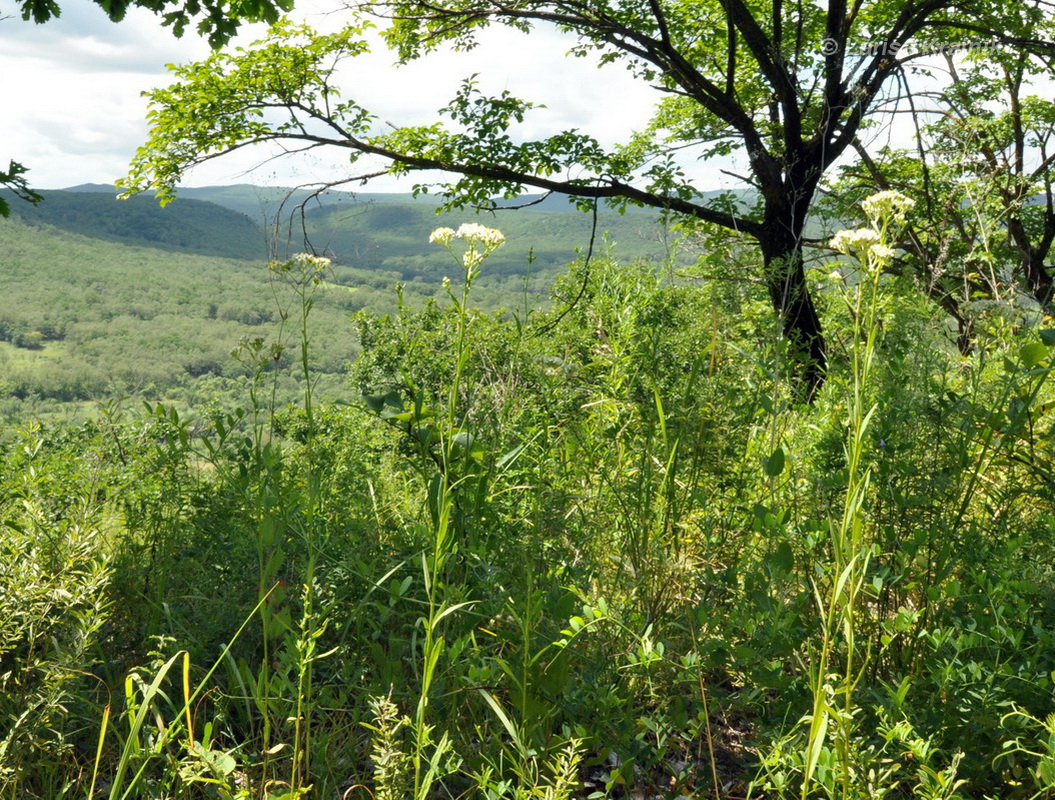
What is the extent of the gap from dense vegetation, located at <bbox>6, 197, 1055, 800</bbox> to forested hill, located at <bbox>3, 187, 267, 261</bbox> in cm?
12916

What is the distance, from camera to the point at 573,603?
68.4 inches

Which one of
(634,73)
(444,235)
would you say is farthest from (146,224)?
(444,235)

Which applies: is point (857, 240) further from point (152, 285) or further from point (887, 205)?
point (152, 285)

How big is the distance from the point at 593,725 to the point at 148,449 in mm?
2126

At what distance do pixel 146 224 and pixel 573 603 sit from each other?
146 metres

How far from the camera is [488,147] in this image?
9070 millimetres

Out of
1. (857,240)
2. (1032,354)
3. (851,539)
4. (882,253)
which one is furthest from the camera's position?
(1032,354)

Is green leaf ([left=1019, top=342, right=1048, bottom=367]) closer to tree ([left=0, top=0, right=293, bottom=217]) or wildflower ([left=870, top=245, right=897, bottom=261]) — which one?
wildflower ([left=870, top=245, right=897, bottom=261])

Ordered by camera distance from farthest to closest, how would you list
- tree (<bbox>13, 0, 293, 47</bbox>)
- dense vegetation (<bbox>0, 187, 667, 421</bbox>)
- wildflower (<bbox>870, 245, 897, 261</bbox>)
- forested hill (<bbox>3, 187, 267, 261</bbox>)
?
forested hill (<bbox>3, 187, 267, 261</bbox>) → dense vegetation (<bbox>0, 187, 667, 421</bbox>) → tree (<bbox>13, 0, 293, 47</bbox>) → wildflower (<bbox>870, 245, 897, 261</bbox>)

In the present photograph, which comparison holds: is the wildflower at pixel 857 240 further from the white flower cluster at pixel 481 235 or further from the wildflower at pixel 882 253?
the white flower cluster at pixel 481 235

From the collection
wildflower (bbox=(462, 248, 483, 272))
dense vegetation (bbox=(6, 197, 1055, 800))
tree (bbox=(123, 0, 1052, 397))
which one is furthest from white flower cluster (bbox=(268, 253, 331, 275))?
tree (bbox=(123, 0, 1052, 397))

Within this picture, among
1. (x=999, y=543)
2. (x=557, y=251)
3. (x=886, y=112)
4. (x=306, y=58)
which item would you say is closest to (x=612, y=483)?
(x=999, y=543)

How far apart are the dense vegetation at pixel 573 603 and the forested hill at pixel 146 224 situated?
12916 centimetres

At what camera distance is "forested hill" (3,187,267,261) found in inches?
4934
